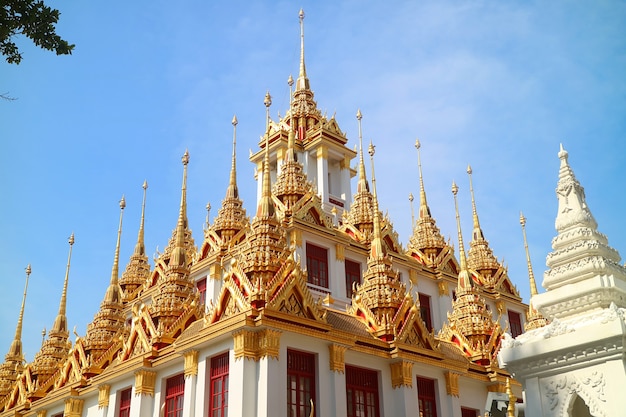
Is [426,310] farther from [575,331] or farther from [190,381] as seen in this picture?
[575,331]

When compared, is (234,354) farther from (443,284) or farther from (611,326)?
(443,284)

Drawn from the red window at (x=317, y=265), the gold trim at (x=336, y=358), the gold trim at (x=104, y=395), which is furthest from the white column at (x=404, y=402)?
the gold trim at (x=104, y=395)

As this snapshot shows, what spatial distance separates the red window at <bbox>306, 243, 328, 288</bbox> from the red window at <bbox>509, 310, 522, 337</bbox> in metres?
12.8

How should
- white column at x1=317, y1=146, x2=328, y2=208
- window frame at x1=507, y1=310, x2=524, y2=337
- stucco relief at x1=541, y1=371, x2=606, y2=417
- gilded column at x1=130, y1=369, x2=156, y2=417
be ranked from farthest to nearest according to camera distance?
window frame at x1=507, y1=310, x2=524, y2=337 → white column at x1=317, y1=146, x2=328, y2=208 → gilded column at x1=130, y1=369, x2=156, y2=417 → stucco relief at x1=541, y1=371, x2=606, y2=417

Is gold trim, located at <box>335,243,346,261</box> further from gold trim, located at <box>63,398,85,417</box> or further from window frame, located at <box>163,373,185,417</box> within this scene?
gold trim, located at <box>63,398,85,417</box>

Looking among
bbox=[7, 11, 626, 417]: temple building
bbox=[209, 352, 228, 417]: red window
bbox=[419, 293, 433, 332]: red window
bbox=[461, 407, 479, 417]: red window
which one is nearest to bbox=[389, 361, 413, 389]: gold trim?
bbox=[7, 11, 626, 417]: temple building

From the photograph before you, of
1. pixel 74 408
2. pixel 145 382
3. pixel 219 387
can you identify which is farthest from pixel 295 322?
pixel 74 408

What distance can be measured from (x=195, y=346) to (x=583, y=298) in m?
12.4

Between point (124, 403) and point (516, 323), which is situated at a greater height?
point (516, 323)

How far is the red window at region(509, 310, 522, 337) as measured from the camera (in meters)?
33.8

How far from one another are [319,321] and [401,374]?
3779 mm

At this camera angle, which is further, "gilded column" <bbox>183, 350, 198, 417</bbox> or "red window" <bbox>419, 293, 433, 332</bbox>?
"red window" <bbox>419, 293, 433, 332</bbox>

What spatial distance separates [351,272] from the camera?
27219 mm

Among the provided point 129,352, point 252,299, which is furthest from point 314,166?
point 252,299
